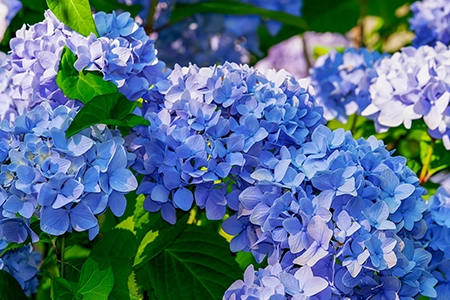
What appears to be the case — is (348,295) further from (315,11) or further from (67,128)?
(315,11)

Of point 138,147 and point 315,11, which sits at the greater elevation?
point 138,147

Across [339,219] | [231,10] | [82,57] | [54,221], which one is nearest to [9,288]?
[54,221]

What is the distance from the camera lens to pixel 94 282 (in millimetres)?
794

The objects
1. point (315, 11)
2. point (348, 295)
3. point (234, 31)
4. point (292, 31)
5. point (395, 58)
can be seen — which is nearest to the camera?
point (348, 295)

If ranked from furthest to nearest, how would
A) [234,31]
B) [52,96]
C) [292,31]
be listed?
[292,31], [234,31], [52,96]

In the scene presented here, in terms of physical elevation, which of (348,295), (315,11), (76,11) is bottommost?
(315,11)

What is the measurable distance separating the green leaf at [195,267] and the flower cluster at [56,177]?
0.60ft

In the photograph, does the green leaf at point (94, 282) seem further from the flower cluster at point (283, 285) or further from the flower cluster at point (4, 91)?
the flower cluster at point (4, 91)

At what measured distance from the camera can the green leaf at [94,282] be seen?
2.54 feet

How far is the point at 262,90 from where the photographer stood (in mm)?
885

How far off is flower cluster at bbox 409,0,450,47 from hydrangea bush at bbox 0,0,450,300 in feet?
0.82

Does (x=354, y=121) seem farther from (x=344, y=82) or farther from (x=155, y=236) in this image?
(x=155, y=236)

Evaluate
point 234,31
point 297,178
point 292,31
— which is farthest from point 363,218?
point 292,31

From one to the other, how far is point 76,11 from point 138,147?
6.7 inches
